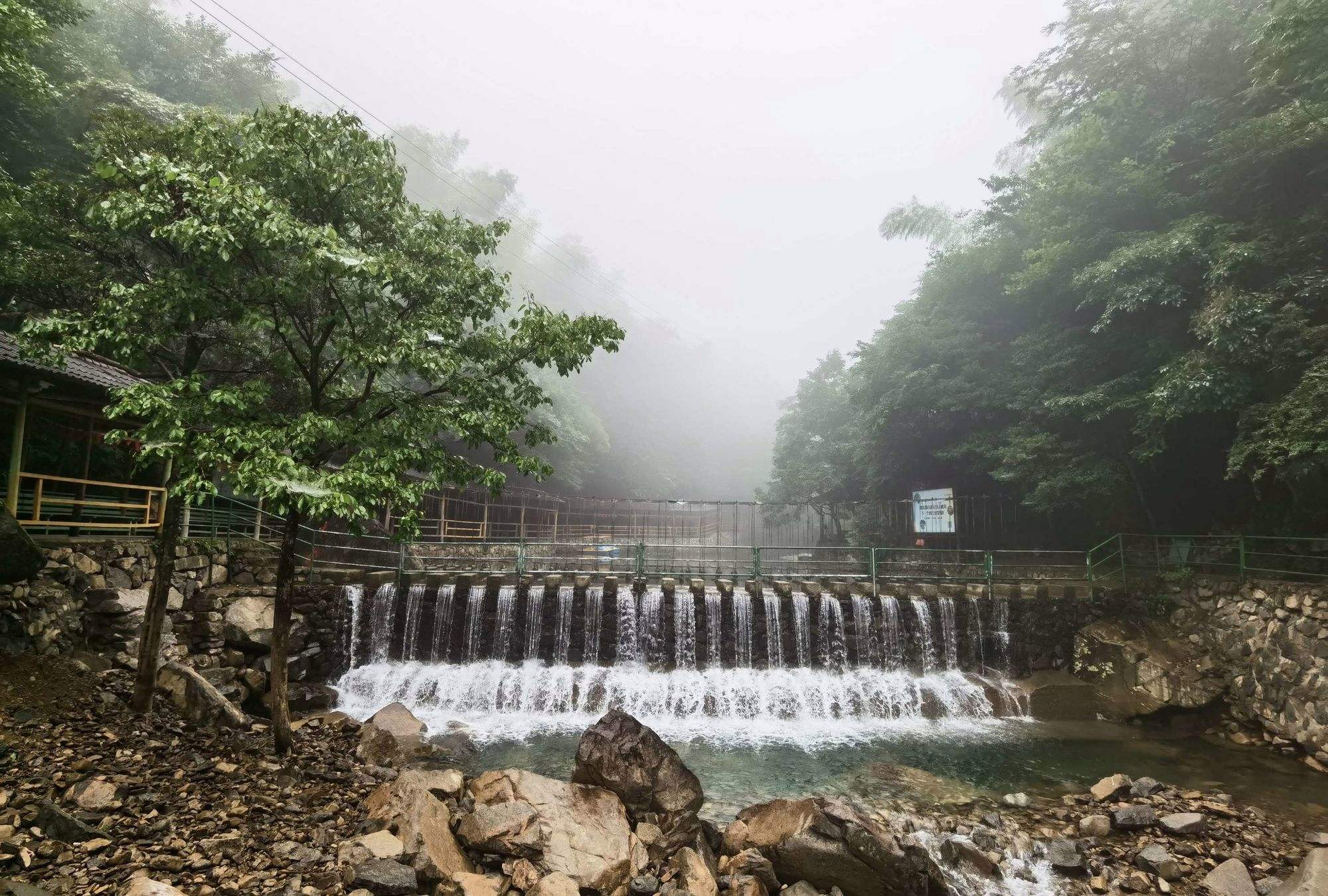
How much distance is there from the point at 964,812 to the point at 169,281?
12.0m

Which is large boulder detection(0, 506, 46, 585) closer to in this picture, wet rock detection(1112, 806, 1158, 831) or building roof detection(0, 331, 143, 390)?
building roof detection(0, 331, 143, 390)

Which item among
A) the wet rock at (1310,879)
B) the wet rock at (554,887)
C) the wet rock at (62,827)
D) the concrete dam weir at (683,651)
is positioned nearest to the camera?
the wet rock at (62,827)

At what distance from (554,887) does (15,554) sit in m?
8.05

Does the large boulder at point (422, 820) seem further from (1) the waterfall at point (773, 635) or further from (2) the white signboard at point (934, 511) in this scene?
(2) the white signboard at point (934, 511)

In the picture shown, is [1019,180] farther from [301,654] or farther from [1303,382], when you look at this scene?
[301,654]

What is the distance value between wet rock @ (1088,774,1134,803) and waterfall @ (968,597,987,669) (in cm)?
524

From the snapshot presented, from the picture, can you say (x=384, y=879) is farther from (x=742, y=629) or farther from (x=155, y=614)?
(x=742, y=629)

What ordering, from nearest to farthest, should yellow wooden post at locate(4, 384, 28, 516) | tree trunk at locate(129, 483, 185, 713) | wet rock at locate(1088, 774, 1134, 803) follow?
tree trunk at locate(129, 483, 185, 713), wet rock at locate(1088, 774, 1134, 803), yellow wooden post at locate(4, 384, 28, 516)

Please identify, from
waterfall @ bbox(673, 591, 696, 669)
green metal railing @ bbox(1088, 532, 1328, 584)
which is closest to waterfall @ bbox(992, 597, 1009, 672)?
green metal railing @ bbox(1088, 532, 1328, 584)

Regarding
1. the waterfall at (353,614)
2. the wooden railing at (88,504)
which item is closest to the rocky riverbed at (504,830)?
the wooden railing at (88,504)

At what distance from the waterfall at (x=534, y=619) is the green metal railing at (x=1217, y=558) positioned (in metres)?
13.3

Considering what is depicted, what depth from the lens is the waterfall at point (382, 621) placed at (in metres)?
13.5

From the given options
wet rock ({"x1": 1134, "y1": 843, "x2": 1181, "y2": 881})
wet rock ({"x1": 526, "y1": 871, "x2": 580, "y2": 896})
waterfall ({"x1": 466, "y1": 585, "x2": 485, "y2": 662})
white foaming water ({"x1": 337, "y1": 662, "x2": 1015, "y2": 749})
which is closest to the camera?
wet rock ({"x1": 526, "y1": 871, "x2": 580, "y2": 896})

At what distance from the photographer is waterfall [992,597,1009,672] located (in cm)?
1382
